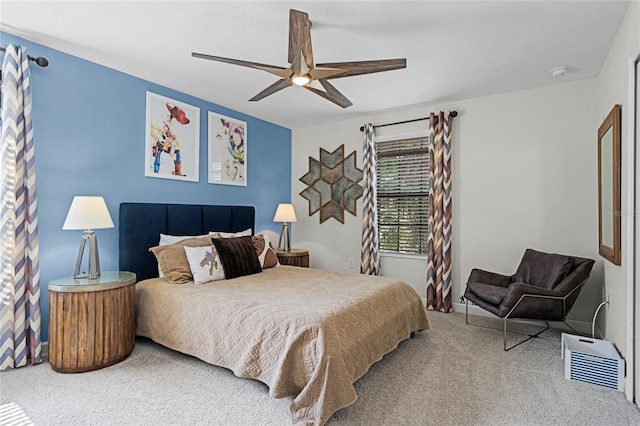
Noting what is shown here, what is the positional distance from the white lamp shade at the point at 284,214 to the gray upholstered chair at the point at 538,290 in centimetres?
253

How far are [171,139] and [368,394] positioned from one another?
10.4 ft

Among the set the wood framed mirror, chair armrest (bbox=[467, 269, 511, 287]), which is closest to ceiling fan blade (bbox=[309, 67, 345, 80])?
the wood framed mirror

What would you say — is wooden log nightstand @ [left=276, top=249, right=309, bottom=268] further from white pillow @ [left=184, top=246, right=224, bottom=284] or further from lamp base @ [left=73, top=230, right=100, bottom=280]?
lamp base @ [left=73, top=230, right=100, bottom=280]

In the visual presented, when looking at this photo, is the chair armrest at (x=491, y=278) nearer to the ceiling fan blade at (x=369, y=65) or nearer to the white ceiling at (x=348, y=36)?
the white ceiling at (x=348, y=36)

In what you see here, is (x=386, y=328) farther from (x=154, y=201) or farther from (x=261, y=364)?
(x=154, y=201)

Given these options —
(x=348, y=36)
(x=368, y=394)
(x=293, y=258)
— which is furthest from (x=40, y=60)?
(x=368, y=394)

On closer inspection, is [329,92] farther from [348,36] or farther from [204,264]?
[204,264]

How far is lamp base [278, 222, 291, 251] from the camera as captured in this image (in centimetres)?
499

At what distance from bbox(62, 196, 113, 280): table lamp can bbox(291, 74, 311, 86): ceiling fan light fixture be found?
184 centimetres

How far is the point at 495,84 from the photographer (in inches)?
146

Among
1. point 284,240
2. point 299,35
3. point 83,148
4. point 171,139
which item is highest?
point 299,35

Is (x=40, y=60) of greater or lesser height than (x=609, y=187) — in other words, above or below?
above

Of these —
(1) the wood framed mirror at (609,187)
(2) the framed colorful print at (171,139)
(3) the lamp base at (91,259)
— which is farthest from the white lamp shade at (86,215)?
(1) the wood framed mirror at (609,187)

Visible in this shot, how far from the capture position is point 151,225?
3.50 metres
